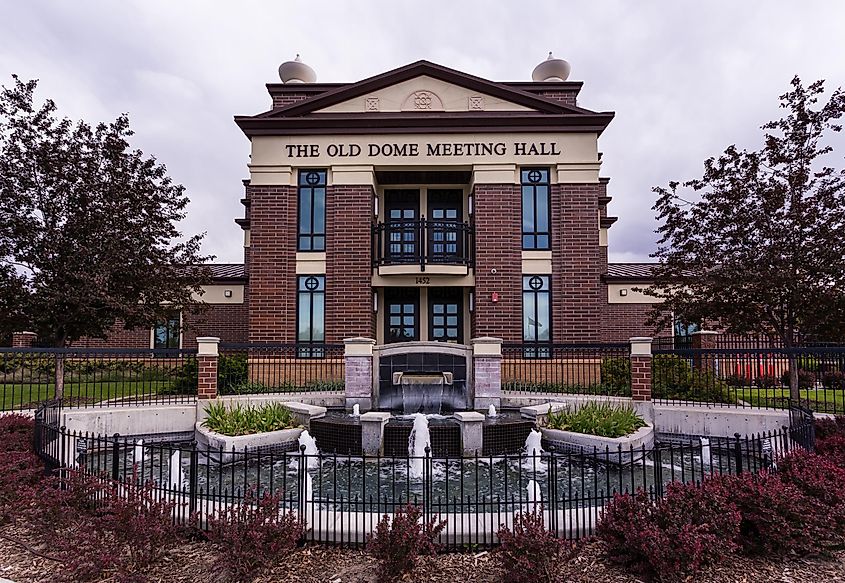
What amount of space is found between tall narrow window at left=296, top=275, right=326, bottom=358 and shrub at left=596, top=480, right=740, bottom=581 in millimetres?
13246

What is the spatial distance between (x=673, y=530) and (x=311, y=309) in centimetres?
1425

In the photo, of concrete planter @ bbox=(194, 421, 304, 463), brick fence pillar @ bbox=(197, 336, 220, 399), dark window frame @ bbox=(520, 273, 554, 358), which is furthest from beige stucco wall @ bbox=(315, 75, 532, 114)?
concrete planter @ bbox=(194, 421, 304, 463)

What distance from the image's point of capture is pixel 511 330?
16.8 m

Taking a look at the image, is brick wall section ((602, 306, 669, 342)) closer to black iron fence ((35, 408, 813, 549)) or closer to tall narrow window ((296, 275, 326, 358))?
black iron fence ((35, 408, 813, 549))

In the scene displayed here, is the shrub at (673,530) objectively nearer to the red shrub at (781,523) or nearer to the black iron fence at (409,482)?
the red shrub at (781,523)

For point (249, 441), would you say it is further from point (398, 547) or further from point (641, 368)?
point (641, 368)

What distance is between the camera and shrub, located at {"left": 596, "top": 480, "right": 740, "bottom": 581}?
3.91 meters

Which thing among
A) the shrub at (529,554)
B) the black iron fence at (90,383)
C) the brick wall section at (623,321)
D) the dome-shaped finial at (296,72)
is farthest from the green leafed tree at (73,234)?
the brick wall section at (623,321)

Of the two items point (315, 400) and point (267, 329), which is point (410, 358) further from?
point (267, 329)

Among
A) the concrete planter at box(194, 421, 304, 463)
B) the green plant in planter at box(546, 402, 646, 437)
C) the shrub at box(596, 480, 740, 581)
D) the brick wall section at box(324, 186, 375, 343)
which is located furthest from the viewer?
the brick wall section at box(324, 186, 375, 343)

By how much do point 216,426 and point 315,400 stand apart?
283 centimetres

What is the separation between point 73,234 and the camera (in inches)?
490

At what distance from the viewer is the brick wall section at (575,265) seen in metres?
16.7

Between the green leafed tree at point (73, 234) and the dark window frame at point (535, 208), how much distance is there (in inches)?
427
